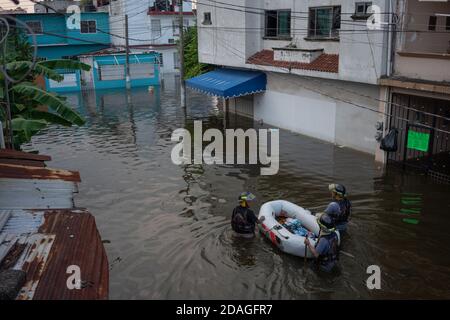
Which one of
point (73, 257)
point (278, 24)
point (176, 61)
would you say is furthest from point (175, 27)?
point (73, 257)

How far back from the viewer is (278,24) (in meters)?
23.9

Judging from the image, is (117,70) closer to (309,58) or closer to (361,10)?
(309,58)

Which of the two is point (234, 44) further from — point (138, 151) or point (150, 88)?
point (150, 88)

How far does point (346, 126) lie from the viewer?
20.2 m

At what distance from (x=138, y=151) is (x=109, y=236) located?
9.25 meters

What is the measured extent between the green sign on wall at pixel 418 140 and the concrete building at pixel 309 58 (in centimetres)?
147

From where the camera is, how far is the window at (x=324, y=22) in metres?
20.3

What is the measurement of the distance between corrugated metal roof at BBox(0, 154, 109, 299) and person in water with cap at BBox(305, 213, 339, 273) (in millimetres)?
4931

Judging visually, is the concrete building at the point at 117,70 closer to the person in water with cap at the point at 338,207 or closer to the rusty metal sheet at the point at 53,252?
the person in water with cap at the point at 338,207

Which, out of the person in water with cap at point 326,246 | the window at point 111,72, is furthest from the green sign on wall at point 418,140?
the window at point 111,72

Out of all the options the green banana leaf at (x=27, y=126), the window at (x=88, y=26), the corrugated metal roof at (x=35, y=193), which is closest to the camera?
the corrugated metal roof at (x=35, y=193)

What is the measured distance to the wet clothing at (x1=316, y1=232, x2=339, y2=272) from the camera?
972 cm

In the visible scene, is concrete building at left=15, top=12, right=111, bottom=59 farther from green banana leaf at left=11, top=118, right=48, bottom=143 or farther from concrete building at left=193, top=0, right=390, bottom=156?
green banana leaf at left=11, top=118, right=48, bottom=143

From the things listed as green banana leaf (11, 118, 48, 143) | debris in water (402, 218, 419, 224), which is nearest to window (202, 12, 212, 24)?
green banana leaf (11, 118, 48, 143)
